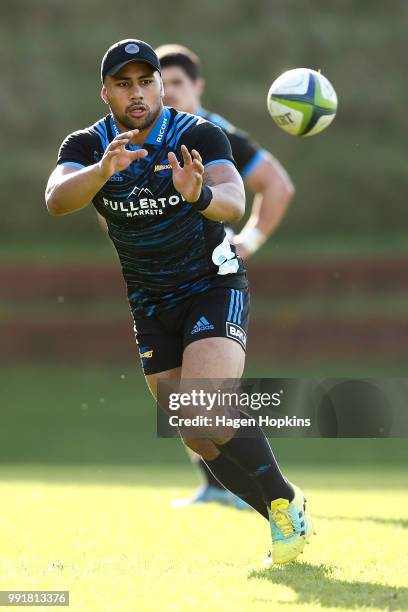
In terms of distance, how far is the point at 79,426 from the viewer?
13000mm

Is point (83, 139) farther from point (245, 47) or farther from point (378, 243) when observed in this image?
point (245, 47)

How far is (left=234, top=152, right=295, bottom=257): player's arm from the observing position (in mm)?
8000

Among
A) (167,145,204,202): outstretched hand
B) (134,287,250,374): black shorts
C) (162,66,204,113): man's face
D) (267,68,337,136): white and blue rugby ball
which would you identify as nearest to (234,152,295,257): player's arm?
(162,66,204,113): man's face

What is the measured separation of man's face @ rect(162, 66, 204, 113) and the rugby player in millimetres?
2342

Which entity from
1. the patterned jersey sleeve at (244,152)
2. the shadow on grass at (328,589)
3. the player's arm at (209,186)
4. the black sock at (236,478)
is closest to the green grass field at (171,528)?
the shadow on grass at (328,589)

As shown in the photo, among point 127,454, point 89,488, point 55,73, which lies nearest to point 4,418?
point 127,454

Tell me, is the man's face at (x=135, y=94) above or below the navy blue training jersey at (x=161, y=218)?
above

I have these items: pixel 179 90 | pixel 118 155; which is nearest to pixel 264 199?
pixel 179 90

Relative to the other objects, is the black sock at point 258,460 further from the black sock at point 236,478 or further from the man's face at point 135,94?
the man's face at point 135,94

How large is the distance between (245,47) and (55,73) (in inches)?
152

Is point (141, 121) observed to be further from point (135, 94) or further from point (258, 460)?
point (258, 460)

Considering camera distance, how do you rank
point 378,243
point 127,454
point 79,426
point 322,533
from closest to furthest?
point 322,533
point 127,454
point 79,426
point 378,243

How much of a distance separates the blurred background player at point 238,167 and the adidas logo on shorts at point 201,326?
229 centimetres

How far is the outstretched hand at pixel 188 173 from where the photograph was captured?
4.72m
